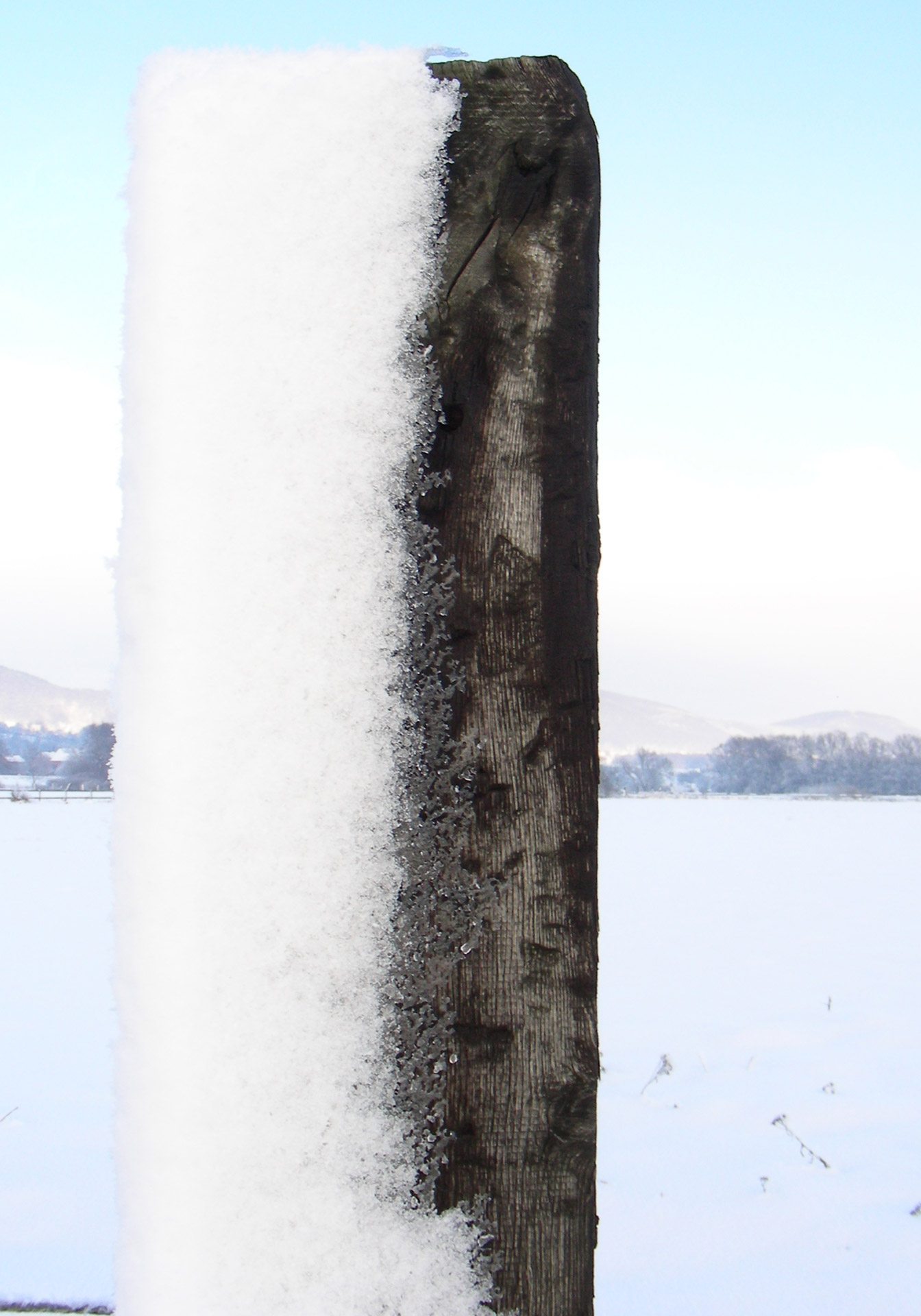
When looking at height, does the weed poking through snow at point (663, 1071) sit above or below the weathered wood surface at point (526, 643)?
below

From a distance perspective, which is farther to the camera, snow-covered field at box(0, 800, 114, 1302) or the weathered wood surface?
snow-covered field at box(0, 800, 114, 1302)

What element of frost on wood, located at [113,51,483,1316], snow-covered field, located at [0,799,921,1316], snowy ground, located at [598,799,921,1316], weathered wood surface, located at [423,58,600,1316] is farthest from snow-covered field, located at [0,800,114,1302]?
snowy ground, located at [598,799,921,1316]

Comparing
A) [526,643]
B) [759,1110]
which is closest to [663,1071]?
[759,1110]

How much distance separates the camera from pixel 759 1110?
339 cm

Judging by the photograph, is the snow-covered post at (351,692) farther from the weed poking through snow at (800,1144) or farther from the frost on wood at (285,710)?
the weed poking through snow at (800,1144)

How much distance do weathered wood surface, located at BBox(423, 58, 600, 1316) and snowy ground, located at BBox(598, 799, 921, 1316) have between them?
5.71 feet

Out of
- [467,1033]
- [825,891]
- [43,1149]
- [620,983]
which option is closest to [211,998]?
[467,1033]

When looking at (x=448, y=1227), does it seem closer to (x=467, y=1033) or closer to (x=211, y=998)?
(x=467, y=1033)

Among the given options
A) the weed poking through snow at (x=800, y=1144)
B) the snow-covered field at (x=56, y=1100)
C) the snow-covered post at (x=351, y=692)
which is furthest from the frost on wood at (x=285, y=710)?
the weed poking through snow at (x=800, y=1144)

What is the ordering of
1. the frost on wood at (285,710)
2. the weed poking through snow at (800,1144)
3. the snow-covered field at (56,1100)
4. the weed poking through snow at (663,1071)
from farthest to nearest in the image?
the weed poking through snow at (663,1071)
the weed poking through snow at (800,1144)
the snow-covered field at (56,1100)
the frost on wood at (285,710)

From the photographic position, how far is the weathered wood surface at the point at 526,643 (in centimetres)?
78

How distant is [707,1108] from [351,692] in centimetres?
329

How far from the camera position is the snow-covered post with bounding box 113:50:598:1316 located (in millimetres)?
745

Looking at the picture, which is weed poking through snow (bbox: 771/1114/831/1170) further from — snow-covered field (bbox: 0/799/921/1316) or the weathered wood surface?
the weathered wood surface
